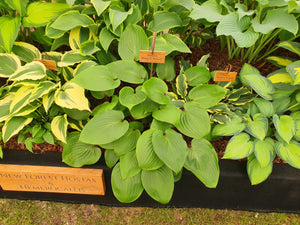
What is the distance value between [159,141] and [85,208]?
722mm

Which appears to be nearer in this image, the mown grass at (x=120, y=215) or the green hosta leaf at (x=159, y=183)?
the green hosta leaf at (x=159, y=183)

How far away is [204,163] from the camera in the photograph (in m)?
1.11

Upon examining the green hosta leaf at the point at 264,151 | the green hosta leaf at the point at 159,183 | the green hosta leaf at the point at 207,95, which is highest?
the green hosta leaf at the point at 207,95

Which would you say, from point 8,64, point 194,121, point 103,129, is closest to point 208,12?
point 194,121

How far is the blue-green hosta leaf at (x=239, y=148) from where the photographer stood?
1.12 m

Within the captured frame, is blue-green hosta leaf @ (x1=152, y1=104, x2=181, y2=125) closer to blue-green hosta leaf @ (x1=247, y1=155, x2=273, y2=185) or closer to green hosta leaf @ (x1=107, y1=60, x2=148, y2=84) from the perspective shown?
green hosta leaf @ (x1=107, y1=60, x2=148, y2=84)

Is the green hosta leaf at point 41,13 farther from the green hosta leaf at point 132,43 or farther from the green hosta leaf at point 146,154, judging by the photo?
the green hosta leaf at point 146,154

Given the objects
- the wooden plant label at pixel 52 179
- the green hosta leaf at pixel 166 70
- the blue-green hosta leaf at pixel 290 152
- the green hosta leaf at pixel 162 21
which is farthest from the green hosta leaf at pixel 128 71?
the blue-green hosta leaf at pixel 290 152

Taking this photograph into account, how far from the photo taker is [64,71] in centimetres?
125

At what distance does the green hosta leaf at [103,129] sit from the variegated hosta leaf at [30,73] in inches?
11.9

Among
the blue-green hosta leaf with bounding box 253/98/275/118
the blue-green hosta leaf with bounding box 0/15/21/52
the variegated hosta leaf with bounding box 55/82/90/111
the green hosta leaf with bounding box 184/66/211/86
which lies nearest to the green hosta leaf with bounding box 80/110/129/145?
the variegated hosta leaf with bounding box 55/82/90/111

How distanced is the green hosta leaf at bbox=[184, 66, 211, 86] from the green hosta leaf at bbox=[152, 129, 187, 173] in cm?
34

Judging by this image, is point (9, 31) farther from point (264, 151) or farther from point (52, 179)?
point (264, 151)

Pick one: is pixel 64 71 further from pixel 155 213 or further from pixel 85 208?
pixel 155 213
